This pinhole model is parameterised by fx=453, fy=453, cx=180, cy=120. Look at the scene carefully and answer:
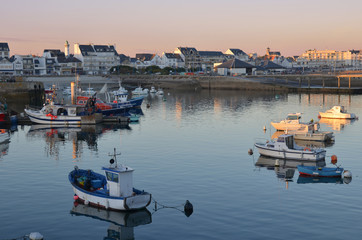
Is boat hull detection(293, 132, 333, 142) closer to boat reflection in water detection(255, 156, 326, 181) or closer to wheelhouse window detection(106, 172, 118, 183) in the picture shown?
boat reflection in water detection(255, 156, 326, 181)

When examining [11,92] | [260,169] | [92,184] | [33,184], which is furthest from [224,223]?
[11,92]

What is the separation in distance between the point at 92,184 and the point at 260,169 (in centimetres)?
1516

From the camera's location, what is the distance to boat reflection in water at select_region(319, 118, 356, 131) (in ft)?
203

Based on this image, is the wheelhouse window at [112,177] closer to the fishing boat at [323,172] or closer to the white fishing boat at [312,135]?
the fishing boat at [323,172]

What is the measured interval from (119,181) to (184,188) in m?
6.94

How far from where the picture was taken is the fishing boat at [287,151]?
40.2 metres

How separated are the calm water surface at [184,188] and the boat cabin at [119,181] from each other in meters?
1.34

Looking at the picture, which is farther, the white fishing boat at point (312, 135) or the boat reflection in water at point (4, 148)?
the white fishing boat at point (312, 135)

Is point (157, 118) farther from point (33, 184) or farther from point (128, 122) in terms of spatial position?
point (33, 184)

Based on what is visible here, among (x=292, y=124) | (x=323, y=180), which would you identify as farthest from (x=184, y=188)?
(x=292, y=124)

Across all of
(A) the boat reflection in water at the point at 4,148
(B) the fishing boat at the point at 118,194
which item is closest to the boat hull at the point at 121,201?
(B) the fishing boat at the point at 118,194

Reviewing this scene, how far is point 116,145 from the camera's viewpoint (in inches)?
1984

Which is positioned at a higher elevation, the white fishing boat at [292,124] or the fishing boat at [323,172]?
the white fishing boat at [292,124]

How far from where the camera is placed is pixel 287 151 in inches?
1610
